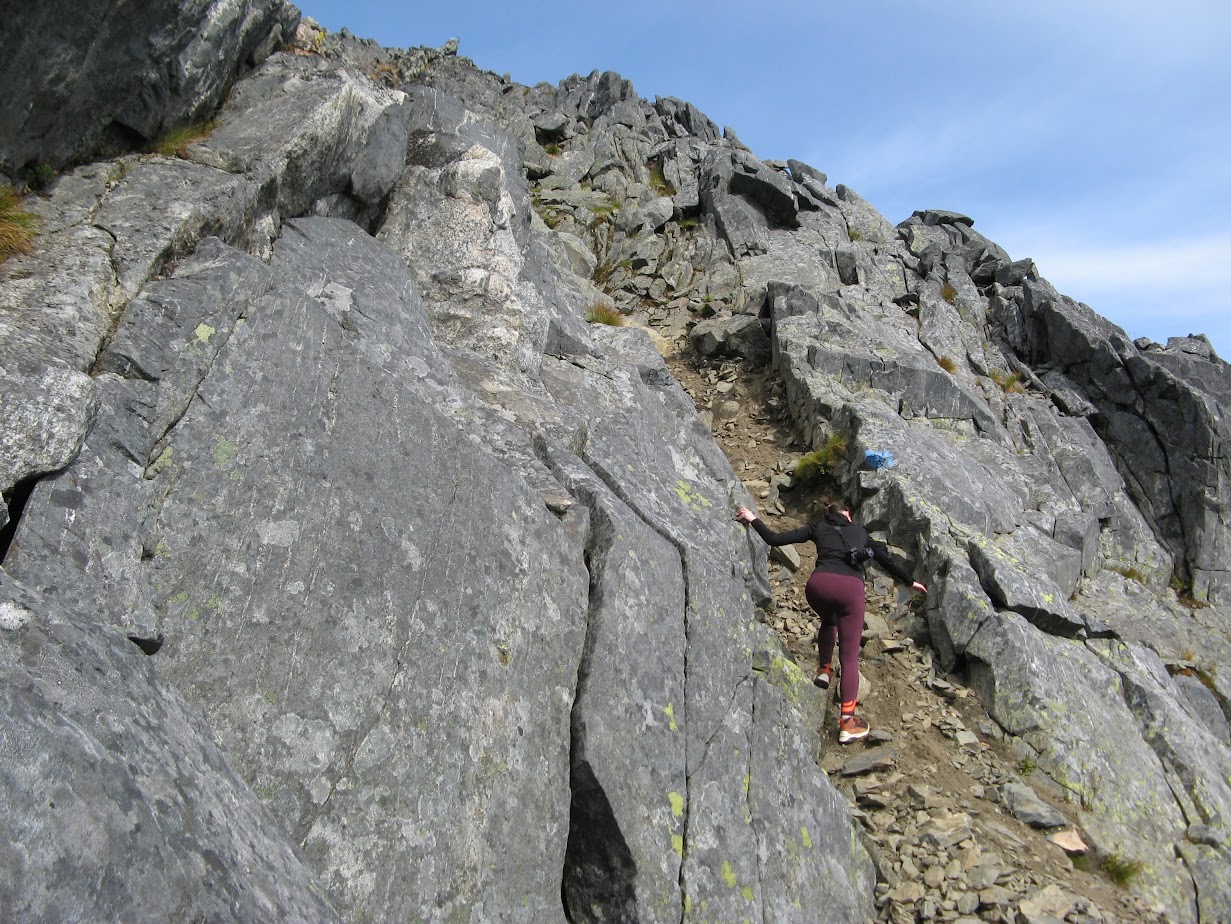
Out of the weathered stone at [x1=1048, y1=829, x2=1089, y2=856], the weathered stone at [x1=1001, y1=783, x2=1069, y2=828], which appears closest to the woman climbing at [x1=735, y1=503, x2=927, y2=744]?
the weathered stone at [x1=1001, y1=783, x2=1069, y2=828]

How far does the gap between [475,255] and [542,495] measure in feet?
21.2

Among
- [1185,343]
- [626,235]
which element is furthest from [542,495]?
[1185,343]

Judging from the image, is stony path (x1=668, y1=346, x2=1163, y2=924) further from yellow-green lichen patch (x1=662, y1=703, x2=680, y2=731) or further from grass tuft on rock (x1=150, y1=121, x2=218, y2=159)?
grass tuft on rock (x1=150, y1=121, x2=218, y2=159)

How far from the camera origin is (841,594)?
36.7 feet

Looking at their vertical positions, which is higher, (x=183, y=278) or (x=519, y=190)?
(x=519, y=190)

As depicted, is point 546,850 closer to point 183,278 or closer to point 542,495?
point 542,495

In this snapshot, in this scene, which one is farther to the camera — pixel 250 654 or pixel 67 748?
pixel 250 654

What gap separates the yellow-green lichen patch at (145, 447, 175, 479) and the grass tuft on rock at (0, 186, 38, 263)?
2483mm

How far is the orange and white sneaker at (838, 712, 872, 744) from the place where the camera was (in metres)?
10.8

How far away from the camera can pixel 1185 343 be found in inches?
1264

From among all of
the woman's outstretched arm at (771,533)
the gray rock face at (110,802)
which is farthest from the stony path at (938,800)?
the gray rock face at (110,802)

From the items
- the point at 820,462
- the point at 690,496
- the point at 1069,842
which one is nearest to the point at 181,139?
the point at 690,496

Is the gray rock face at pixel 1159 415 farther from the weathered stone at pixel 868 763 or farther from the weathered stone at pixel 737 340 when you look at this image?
the weathered stone at pixel 868 763

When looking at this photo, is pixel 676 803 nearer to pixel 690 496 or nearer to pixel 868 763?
pixel 868 763
